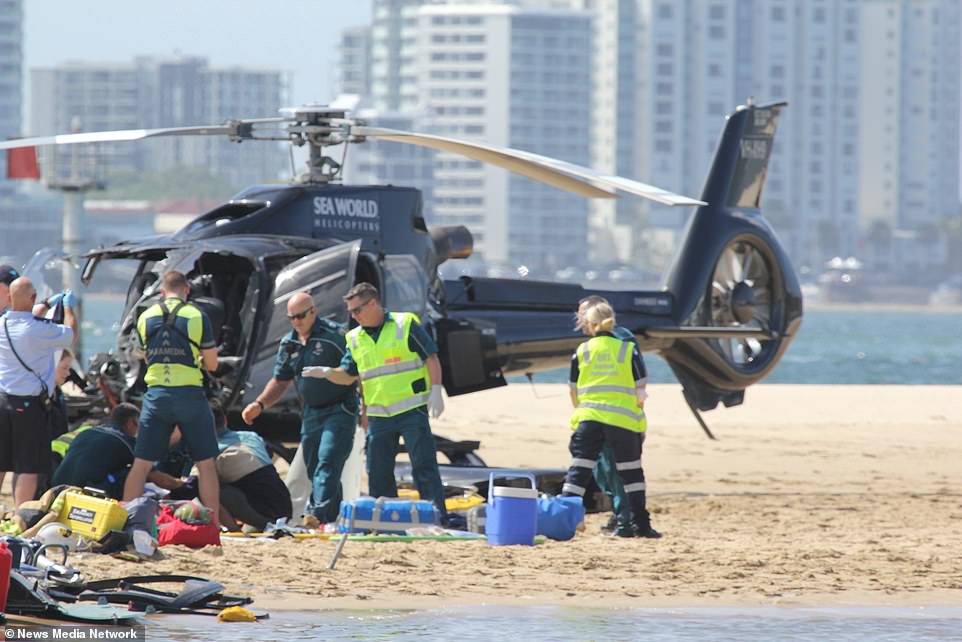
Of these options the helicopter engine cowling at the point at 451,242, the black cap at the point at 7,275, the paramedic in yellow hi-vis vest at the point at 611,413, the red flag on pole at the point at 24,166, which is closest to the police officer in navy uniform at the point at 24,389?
the black cap at the point at 7,275

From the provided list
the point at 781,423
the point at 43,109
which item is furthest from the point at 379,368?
the point at 43,109

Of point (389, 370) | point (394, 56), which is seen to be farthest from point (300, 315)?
point (394, 56)

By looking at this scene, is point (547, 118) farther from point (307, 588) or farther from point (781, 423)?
point (307, 588)

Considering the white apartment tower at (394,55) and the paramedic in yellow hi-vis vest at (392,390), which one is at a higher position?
the white apartment tower at (394,55)

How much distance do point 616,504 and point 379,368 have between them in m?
1.61

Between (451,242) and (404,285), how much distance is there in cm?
143

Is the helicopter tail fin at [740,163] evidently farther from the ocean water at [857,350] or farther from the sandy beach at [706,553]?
the ocean water at [857,350]

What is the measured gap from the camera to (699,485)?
14781 mm

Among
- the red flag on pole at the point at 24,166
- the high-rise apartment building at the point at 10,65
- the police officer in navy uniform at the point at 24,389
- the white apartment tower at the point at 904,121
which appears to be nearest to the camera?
the police officer in navy uniform at the point at 24,389

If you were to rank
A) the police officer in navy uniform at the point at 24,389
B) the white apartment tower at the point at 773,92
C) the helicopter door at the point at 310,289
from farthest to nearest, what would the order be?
1. the white apartment tower at the point at 773,92
2. the helicopter door at the point at 310,289
3. the police officer in navy uniform at the point at 24,389

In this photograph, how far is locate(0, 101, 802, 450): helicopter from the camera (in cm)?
1147

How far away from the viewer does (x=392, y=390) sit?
1030 cm

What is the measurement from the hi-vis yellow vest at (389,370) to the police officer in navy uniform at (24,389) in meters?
1.70

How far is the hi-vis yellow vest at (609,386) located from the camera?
10.5 meters
